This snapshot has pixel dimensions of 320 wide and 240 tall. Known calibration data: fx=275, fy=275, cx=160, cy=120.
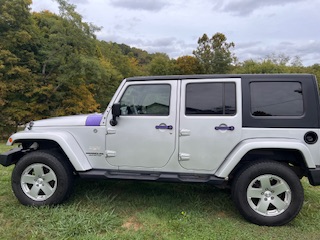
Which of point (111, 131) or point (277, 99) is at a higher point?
point (277, 99)

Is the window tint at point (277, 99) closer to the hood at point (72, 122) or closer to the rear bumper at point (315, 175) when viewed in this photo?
the rear bumper at point (315, 175)

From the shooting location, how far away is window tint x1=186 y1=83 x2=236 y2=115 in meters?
3.54

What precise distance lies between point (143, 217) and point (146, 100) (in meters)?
1.53

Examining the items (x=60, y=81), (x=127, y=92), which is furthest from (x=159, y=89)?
(x=60, y=81)

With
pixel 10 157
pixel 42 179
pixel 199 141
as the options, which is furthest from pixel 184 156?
pixel 10 157

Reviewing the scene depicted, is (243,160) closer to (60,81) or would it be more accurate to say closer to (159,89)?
(159,89)

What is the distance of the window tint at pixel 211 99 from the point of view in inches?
139

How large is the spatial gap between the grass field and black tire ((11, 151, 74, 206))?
142mm

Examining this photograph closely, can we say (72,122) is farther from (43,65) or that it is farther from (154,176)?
(43,65)

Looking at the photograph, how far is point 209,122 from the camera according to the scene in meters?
3.51

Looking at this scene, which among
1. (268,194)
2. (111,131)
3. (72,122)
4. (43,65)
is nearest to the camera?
(268,194)

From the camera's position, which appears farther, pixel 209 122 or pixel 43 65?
pixel 43 65

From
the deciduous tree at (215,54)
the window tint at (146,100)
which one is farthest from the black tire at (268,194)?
the deciduous tree at (215,54)

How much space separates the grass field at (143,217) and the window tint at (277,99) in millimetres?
1395
